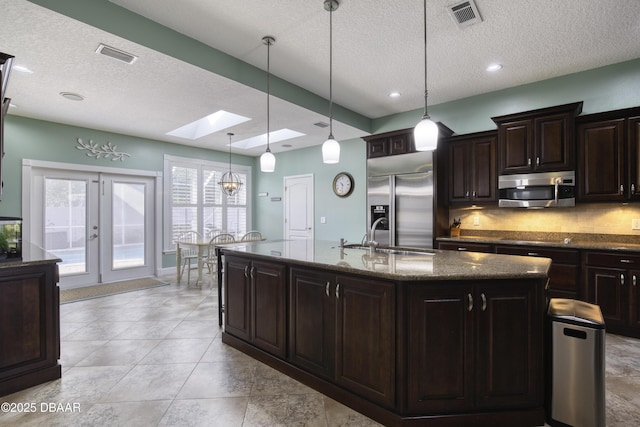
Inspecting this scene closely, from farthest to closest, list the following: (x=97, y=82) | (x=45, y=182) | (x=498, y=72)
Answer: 1. (x=45, y=182)
2. (x=498, y=72)
3. (x=97, y=82)

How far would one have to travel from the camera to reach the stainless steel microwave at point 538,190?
3529 mm

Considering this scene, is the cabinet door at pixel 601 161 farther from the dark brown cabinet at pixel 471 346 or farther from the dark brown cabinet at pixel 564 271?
the dark brown cabinet at pixel 471 346

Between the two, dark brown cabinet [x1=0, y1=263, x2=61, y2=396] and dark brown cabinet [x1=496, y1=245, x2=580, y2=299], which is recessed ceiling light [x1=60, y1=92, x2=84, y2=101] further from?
dark brown cabinet [x1=496, y1=245, x2=580, y2=299]

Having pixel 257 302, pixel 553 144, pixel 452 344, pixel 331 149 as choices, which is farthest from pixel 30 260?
pixel 553 144

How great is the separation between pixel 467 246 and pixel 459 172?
1.08m

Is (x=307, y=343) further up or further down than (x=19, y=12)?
further down

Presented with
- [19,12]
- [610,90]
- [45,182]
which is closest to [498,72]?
[610,90]

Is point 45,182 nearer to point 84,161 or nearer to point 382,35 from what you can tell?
point 84,161

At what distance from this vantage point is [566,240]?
12.0 feet

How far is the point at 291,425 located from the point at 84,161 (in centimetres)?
544

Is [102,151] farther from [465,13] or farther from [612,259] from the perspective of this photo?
[612,259]

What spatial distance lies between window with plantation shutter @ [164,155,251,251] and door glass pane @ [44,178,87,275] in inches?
52.9

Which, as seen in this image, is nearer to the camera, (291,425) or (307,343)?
(291,425)

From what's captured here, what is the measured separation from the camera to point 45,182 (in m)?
4.84
